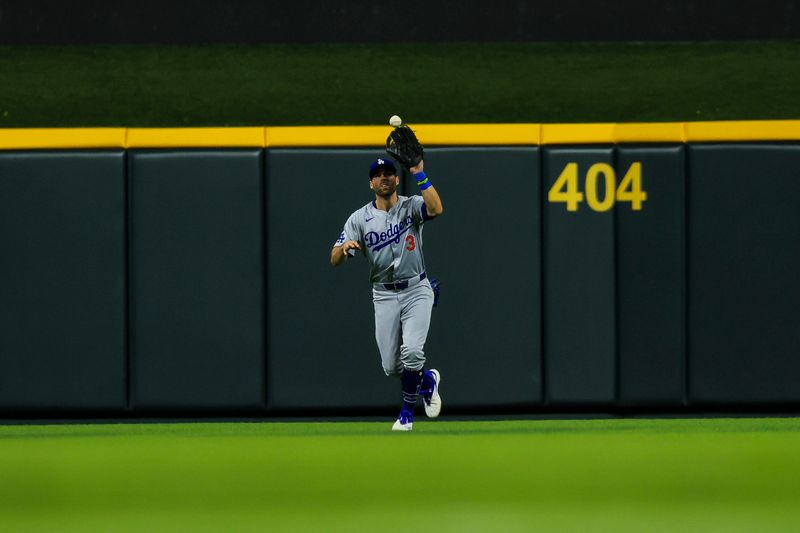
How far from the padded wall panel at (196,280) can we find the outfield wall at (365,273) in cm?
1

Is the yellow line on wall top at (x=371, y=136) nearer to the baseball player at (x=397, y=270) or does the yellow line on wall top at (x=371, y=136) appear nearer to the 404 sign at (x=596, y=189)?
the 404 sign at (x=596, y=189)

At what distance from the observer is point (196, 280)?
7.84m

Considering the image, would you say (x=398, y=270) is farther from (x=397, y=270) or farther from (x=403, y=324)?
(x=403, y=324)

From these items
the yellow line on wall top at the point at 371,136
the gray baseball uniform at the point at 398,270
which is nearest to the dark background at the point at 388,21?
the yellow line on wall top at the point at 371,136

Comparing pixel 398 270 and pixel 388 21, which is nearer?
pixel 398 270

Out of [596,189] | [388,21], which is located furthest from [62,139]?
[388,21]

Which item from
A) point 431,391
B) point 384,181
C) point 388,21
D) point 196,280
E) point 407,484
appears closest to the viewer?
point 407,484

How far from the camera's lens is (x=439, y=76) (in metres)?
11.8

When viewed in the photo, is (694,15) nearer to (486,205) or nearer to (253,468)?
(486,205)

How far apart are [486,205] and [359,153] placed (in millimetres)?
871

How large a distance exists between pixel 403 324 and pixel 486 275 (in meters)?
1.14

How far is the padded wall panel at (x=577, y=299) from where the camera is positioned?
779 cm

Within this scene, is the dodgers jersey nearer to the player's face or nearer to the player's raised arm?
the player's face

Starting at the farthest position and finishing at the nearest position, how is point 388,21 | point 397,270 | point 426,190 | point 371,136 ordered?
point 388,21, point 371,136, point 397,270, point 426,190
